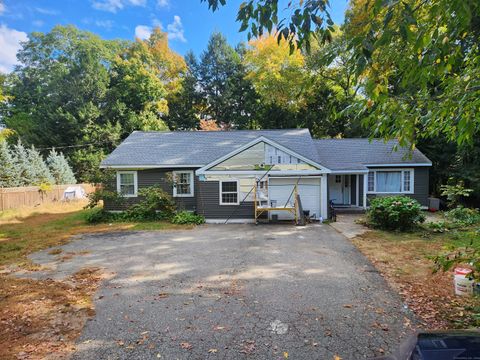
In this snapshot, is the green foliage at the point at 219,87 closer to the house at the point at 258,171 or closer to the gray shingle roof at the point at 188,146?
the gray shingle roof at the point at 188,146

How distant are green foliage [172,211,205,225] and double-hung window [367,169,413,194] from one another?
33.2 ft

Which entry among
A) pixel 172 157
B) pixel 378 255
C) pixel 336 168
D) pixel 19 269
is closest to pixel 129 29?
pixel 172 157

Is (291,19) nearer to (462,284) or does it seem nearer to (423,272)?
(462,284)

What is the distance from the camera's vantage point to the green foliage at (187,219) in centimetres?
1331

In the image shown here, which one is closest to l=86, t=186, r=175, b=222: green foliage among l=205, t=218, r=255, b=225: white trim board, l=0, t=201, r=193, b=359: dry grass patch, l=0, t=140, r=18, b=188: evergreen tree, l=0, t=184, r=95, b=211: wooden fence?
l=205, t=218, r=255, b=225: white trim board

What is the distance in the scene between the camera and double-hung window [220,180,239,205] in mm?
13906

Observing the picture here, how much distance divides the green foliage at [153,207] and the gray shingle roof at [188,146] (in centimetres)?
170

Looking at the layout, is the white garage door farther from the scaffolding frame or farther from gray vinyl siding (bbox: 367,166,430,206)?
gray vinyl siding (bbox: 367,166,430,206)

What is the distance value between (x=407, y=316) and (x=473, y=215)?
1096 cm

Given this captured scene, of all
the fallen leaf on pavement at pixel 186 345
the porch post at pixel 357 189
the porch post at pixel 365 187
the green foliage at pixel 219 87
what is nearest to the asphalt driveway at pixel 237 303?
the fallen leaf on pavement at pixel 186 345

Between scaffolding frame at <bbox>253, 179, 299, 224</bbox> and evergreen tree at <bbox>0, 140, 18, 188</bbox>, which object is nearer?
scaffolding frame at <bbox>253, 179, 299, 224</bbox>

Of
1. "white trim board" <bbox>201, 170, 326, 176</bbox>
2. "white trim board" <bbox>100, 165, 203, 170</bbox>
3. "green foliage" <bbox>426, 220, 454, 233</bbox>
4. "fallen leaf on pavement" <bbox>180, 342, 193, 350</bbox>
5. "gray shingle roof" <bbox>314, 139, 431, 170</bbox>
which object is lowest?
"fallen leaf on pavement" <bbox>180, 342, 193, 350</bbox>

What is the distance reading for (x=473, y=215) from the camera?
12336mm

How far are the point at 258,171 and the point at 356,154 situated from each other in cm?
762
